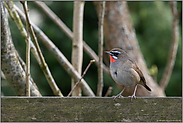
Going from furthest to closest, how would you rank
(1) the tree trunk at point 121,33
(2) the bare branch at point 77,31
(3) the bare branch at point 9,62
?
(1) the tree trunk at point 121,33 → (2) the bare branch at point 77,31 → (3) the bare branch at point 9,62

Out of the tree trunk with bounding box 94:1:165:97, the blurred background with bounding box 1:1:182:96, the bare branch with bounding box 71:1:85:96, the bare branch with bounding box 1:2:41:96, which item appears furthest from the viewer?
the blurred background with bounding box 1:1:182:96

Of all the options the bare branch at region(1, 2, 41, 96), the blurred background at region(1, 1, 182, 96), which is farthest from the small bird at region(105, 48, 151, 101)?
the blurred background at region(1, 1, 182, 96)

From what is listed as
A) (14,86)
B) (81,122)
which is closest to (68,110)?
(81,122)

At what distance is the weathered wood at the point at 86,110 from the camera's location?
1.96 meters

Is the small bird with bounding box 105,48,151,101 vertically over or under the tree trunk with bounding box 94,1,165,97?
under

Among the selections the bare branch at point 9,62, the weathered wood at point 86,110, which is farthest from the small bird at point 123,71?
the bare branch at point 9,62

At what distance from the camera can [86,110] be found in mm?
1972

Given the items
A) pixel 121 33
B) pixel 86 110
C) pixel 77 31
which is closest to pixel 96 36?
pixel 121 33

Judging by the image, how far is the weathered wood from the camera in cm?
196

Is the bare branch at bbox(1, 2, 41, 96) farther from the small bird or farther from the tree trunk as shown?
the tree trunk

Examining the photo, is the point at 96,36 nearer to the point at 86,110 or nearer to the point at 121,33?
the point at 121,33

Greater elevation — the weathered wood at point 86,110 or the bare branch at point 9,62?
the bare branch at point 9,62

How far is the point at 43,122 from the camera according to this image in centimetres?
196

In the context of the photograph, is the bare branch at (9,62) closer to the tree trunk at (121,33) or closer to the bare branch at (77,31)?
the bare branch at (77,31)
